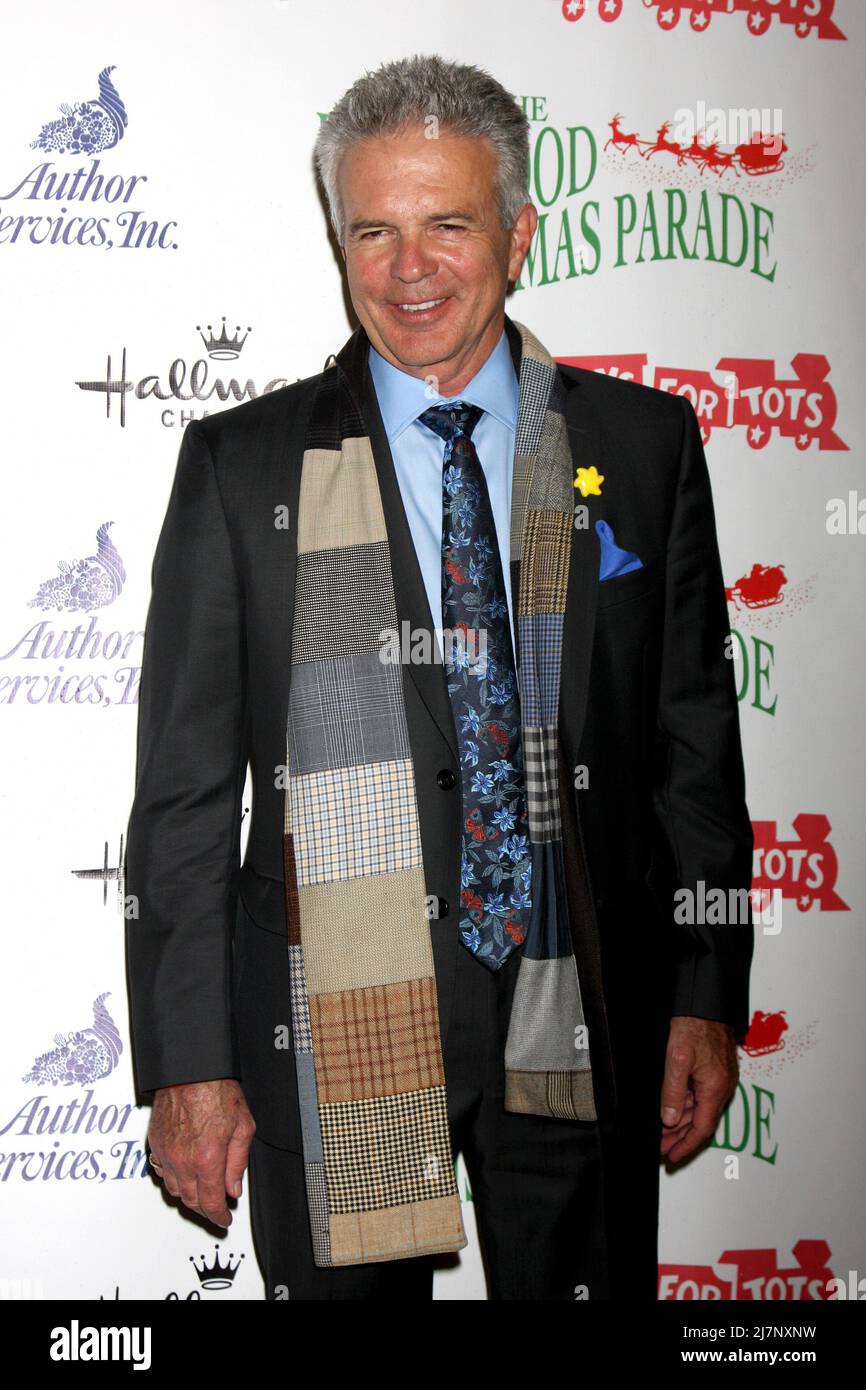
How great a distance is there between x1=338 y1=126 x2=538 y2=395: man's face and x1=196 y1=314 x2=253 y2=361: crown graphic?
1.57 ft

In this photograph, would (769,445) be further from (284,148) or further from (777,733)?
(284,148)

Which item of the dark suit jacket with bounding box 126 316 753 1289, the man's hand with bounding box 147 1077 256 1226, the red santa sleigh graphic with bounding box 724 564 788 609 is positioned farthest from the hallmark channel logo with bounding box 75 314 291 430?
the man's hand with bounding box 147 1077 256 1226

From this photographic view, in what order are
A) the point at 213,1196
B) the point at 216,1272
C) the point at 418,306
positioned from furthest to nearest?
the point at 216,1272, the point at 418,306, the point at 213,1196

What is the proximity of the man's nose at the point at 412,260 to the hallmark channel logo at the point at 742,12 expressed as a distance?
850 millimetres

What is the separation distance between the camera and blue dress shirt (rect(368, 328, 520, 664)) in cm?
170

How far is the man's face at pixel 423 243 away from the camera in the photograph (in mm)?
1660

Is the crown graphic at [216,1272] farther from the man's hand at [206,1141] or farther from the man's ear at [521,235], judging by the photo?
the man's ear at [521,235]

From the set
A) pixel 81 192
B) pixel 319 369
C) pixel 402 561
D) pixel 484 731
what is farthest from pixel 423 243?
pixel 81 192

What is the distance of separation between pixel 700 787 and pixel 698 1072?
42 cm

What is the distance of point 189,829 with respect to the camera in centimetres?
161

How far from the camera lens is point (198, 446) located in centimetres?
172

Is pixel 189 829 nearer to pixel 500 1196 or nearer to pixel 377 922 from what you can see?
pixel 377 922

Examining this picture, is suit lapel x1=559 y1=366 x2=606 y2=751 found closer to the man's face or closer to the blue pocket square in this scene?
the blue pocket square
